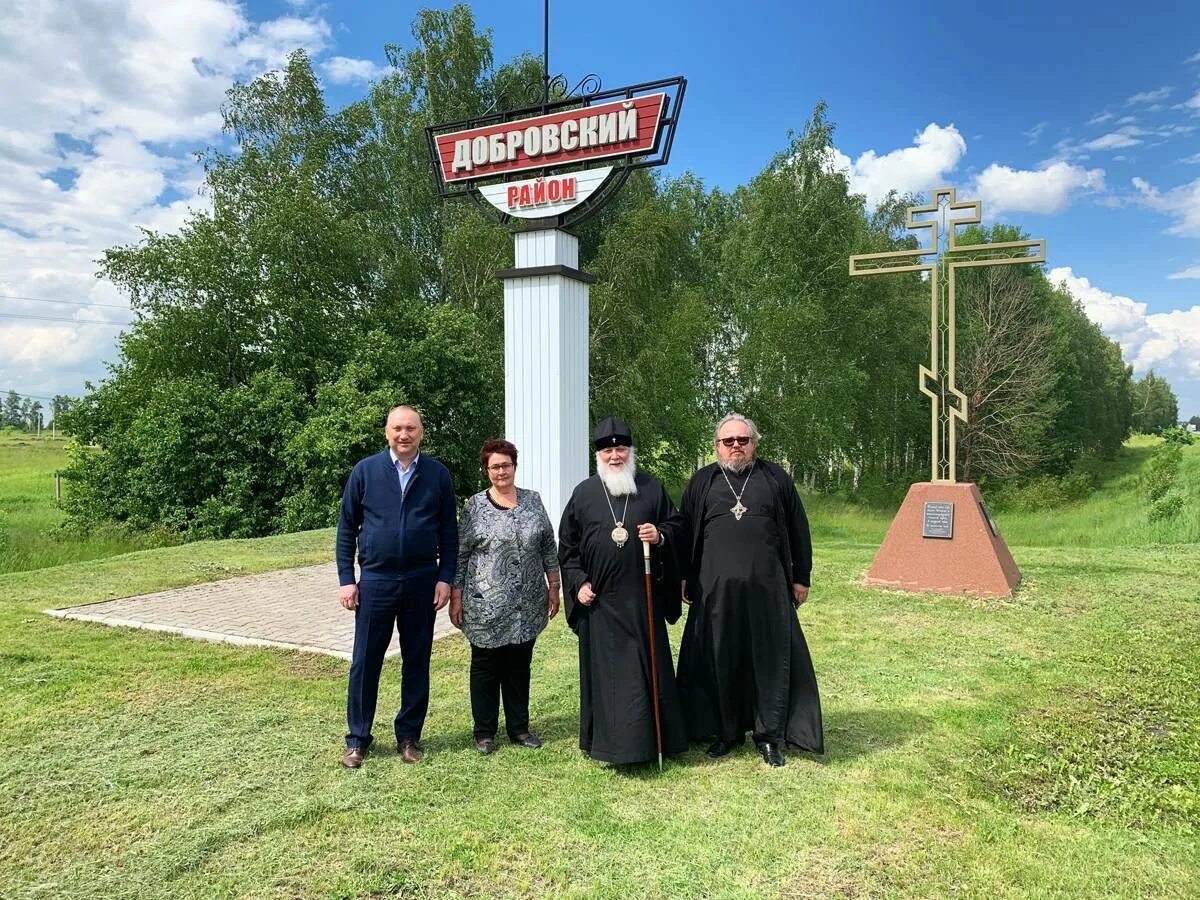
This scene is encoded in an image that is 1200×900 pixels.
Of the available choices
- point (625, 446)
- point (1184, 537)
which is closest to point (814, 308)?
point (1184, 537)

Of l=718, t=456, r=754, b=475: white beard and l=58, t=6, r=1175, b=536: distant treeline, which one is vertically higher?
l=58, t=6, r=1175, b=536: distant treeline

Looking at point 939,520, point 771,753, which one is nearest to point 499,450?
point 771,753

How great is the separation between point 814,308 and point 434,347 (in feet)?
31.1

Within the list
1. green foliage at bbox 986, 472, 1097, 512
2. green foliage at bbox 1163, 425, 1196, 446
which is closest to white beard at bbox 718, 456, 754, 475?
green foliage at bbox 986, 472, 1097, 512

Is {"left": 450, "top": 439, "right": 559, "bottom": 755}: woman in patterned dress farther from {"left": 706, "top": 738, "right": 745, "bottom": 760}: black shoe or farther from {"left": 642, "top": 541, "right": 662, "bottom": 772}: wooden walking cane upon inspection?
{"left": 706, "top": 738, "right": 745, "bottom": 760}: black shoe

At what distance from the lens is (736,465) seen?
3906mm

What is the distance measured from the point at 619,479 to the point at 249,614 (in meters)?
4.66

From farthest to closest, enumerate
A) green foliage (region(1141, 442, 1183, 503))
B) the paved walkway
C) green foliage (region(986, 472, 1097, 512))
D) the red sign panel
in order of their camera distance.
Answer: green foliage (region(986, 472, 1097, 512)) < green foliage (region(1141, 442, 1183, 503)) < the red sign panel < the paved walkway

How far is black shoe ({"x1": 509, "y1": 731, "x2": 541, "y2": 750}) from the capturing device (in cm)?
396

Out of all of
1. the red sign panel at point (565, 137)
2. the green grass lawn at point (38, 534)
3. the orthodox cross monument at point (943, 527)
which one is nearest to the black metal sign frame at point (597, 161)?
the red sign panel at point (565, 137)

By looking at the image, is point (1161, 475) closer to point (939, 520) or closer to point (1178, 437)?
point (1178, 437)

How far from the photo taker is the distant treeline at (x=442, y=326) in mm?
15609

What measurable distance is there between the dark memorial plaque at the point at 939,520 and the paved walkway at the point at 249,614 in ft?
15.8

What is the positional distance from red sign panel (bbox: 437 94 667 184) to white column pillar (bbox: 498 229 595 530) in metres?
0.73
